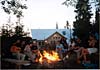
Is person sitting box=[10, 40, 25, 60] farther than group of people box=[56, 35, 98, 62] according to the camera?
No

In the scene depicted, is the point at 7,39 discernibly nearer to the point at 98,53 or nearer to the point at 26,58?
the point at 26,58

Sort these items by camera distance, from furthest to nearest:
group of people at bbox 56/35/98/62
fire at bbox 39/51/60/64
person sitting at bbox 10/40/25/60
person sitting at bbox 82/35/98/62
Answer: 1. fire at bbox 39/51/60/64
2. group of people at bbox 56/35/98/62
3. person sitting at bbox 82/35/98/62
4. person sitting at bbox 10/40/25/60

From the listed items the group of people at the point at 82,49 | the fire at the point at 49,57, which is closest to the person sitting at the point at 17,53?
the fire at the point at 49,57

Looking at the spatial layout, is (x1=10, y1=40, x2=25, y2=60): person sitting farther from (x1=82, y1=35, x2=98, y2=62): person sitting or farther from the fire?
(x1=82, y1=35, x2=98, y2=62): person sitting

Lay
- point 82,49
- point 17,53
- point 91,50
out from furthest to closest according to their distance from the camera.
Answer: point 91,50
point 82,49
point 17,53

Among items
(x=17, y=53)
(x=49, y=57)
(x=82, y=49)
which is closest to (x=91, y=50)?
Answer: (x=82, y=49)

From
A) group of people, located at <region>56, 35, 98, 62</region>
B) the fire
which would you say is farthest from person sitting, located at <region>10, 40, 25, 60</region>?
group of people, located at <region>56, 35, 98, 62</region>

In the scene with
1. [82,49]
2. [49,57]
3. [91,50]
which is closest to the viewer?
[82,49]

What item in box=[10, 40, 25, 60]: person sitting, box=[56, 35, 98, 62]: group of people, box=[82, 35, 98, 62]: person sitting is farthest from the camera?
box=[56, 35, 98, 62]: group of people

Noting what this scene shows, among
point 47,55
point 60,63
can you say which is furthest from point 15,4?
point 60,63

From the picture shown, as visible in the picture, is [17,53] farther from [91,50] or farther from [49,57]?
[91,50]

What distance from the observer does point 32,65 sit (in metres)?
17.8

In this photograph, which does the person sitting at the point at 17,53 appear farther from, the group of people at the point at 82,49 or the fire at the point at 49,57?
the group of people at the point at 82,49

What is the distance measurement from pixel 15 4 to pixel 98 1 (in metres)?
5.86
